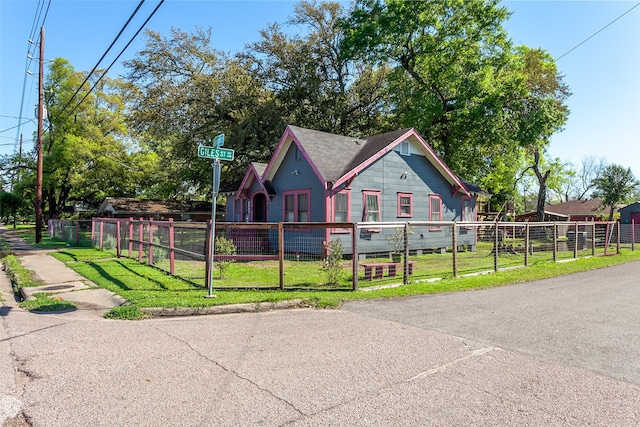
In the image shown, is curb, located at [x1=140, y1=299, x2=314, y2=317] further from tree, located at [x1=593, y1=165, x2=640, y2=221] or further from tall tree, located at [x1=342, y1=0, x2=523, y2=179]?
tree, located at [x1=593, y1=165, x2=640, y2=221]

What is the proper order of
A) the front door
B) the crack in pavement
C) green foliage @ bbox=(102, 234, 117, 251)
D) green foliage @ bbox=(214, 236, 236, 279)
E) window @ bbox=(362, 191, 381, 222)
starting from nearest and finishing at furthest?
1. the crack in pavement
2. green foliage @ bbox=(214, 236, 236, 279)
3. window @ bbox=(362, 191, 381, 222)
4. green foliage @ bbox=(102, 234, 117, 251)
5. the front door

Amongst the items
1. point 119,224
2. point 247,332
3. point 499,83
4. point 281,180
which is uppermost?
point 499,83

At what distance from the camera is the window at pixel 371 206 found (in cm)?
1670

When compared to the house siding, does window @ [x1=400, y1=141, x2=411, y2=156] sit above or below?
above

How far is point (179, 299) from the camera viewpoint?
7797 mm

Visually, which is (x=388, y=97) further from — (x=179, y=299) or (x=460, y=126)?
(x=179, y=299)

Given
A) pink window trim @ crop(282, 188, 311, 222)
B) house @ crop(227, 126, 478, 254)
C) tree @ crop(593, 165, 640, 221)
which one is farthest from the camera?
tree @ crop(593, 165, 640, 221)

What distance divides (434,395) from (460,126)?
2295cm

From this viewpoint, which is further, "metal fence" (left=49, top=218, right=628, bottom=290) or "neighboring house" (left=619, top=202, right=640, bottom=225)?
"neighboring house" (left=619, top=202, right=640, bottom=225)

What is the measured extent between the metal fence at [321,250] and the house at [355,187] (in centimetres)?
47

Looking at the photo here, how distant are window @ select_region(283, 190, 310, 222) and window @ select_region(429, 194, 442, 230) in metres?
6.49

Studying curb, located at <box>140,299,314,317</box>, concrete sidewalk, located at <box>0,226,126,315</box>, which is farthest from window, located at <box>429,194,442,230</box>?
concrete sidewalk, located at <box>0,226,126,315</box>

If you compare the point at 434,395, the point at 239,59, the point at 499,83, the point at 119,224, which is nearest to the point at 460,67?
the point at 499,83

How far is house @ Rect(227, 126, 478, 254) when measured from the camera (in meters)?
16.0
